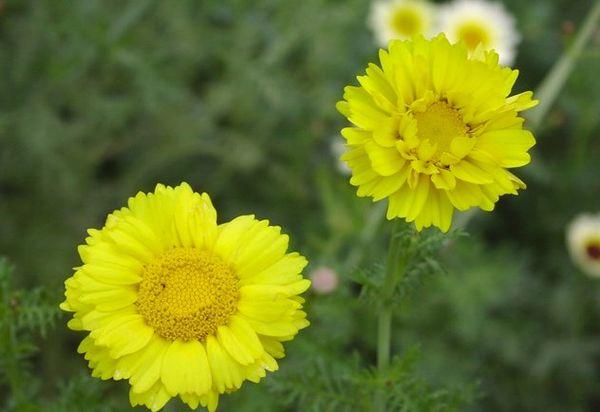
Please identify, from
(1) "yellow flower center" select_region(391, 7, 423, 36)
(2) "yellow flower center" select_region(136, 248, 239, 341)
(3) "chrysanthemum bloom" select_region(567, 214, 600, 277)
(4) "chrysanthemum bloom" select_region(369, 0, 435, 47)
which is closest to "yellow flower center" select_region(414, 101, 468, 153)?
(2) "yellow flower center" select_region(136, 248, 239, 341)

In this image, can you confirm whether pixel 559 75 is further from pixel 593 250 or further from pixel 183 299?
pixel 183 299

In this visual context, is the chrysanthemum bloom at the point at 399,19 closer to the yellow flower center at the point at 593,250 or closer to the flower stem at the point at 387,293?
the yellow flower center at the point at 593,250

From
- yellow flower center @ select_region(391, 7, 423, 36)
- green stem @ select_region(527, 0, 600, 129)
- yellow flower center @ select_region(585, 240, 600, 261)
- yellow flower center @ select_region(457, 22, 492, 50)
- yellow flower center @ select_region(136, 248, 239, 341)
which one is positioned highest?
yellow flower center @ select_region(391, 7, 423, 36)

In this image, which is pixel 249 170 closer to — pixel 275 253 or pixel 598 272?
pixel 598 272

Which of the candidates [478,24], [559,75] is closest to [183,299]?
[559,75]

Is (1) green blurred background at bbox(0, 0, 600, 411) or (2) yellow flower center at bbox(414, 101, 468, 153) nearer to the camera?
(2) yellow flower center at bbox(414, 101, 468, 153)

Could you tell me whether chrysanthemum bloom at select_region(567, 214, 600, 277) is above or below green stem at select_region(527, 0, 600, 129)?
below

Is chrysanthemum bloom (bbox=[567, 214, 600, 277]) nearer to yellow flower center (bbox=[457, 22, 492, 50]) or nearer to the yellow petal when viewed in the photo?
yellow flower center (bbox=[457, 22, 492, 50])

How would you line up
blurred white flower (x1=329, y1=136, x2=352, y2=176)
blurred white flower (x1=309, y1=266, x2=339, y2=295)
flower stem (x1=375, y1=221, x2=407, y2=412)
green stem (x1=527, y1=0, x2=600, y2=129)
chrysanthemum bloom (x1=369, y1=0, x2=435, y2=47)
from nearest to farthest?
1. flower stem (x1=375, y1=221, x2=407, y2=412)
2. blurred white flower (x1=309, y1=266, x2=339, y2=295)
3. green stem (x1=527, y1=0, x2=600, y2=129)
4. blurred white flower (x1=329, y1=136, x2=352, y2=176)
5. chrysanthemum bloom (x1=369, y1=0, x2=435, y2=47)
